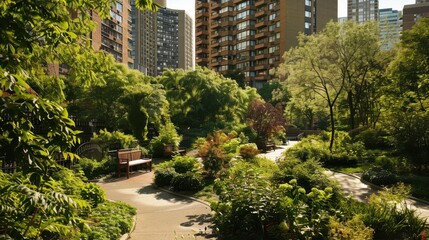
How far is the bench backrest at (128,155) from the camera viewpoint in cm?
1716

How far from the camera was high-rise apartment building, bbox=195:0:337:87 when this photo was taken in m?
85.3

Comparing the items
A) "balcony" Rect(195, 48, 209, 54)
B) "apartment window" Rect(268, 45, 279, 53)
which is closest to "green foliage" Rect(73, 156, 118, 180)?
"apartment window" Rect(268, 45, 279, 53)

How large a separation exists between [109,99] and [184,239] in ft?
73.7

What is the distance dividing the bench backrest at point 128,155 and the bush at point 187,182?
4.22 meters

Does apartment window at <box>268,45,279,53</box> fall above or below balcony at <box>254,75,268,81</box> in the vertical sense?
above

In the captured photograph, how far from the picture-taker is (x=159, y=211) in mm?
10945

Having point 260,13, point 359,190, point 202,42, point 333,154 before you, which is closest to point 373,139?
point 333,154

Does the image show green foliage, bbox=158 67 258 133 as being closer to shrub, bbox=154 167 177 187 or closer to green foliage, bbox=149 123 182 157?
green foliage, bbox=149 123 182 157

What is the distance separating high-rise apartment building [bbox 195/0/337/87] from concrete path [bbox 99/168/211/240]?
7212cm

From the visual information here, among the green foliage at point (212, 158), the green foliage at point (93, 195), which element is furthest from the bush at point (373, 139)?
the green foliage at point (93, 195)

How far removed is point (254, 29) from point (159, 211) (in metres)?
87.5

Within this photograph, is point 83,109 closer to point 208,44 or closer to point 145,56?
point 208,44

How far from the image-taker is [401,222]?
7645mm

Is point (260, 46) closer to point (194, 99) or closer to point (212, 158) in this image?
point (194, 99)
